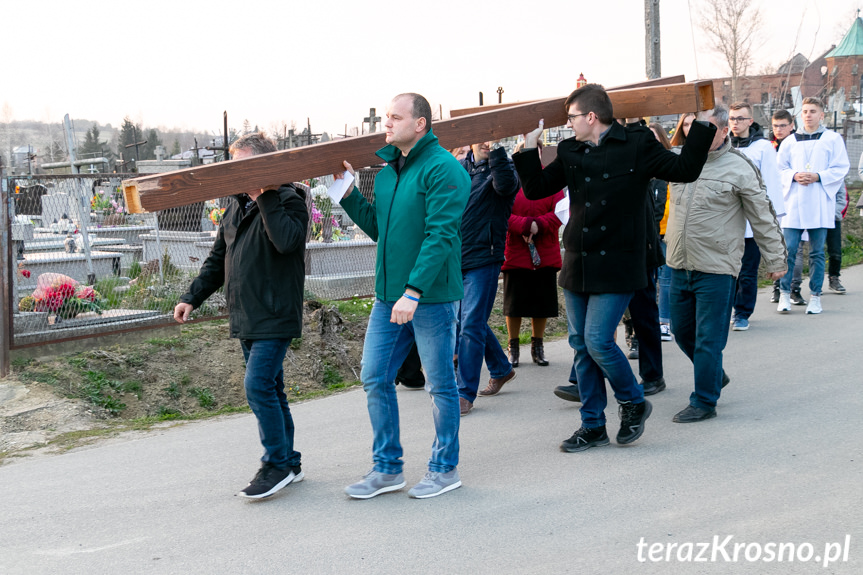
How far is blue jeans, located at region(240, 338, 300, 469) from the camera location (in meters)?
4.21

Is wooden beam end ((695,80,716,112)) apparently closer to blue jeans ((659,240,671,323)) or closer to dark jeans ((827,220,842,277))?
blue jeans ((659,240,671,323))

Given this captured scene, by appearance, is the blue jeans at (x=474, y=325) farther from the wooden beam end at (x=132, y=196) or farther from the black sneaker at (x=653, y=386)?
the wooden beam end at (x=132, y=196)

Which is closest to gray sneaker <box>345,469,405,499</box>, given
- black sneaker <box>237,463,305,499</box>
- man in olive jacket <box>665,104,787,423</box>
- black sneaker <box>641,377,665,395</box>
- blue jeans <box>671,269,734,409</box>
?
black sneaker <box>237,463,305,499</box>

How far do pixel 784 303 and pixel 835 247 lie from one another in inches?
56.0

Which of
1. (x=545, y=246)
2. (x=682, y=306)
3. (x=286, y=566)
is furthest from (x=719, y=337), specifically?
(x=286, y=566)

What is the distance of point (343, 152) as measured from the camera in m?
4.34

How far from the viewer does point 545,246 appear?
22.9ft

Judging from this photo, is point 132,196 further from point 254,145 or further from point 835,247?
point 835,247

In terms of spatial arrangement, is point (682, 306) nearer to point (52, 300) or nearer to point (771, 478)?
point (771, 478)

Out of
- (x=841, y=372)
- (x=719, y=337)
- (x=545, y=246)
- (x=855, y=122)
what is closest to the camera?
(x=719, y=337)

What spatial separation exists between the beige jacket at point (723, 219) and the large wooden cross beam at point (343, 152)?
31.4 inches

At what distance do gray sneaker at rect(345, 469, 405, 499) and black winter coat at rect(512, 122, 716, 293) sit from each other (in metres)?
1.51

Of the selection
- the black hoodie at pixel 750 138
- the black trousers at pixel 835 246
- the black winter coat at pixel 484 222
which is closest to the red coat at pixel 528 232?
the black winter coat at pixel 484 222

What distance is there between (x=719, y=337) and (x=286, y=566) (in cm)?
322
